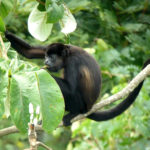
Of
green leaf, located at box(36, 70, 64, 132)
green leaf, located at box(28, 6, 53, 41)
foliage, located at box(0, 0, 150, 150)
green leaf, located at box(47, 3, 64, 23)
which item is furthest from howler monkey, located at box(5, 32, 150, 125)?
green leaf, located at box(36, 70, 64, 132)

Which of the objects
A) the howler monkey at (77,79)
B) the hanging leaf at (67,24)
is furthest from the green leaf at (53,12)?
the howler monkey at (77,79)

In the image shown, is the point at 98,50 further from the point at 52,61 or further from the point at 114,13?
the point at 52,61

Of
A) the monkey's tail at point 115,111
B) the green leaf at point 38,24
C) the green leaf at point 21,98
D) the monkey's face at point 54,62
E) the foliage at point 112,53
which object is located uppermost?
the green leaf at point 21,98

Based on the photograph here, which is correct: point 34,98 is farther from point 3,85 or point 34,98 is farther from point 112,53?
point 112,53

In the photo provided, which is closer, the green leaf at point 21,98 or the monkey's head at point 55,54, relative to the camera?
the green leaf at point 21,98

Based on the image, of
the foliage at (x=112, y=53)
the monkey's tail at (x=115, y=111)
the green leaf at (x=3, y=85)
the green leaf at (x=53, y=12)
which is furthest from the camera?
the foliage at (x=112, y=53)

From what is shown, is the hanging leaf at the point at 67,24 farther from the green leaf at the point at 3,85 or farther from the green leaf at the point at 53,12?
the green leaf at the point at 3,85

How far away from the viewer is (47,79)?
2025 millimetres

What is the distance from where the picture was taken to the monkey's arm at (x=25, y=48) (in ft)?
13.6

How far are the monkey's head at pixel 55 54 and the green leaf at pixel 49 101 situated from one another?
256 cm

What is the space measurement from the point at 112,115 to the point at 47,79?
2562 mm

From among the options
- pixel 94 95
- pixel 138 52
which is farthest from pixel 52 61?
pixel 138 52

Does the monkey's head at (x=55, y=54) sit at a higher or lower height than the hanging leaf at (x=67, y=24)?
lower

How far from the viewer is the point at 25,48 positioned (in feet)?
14.5
